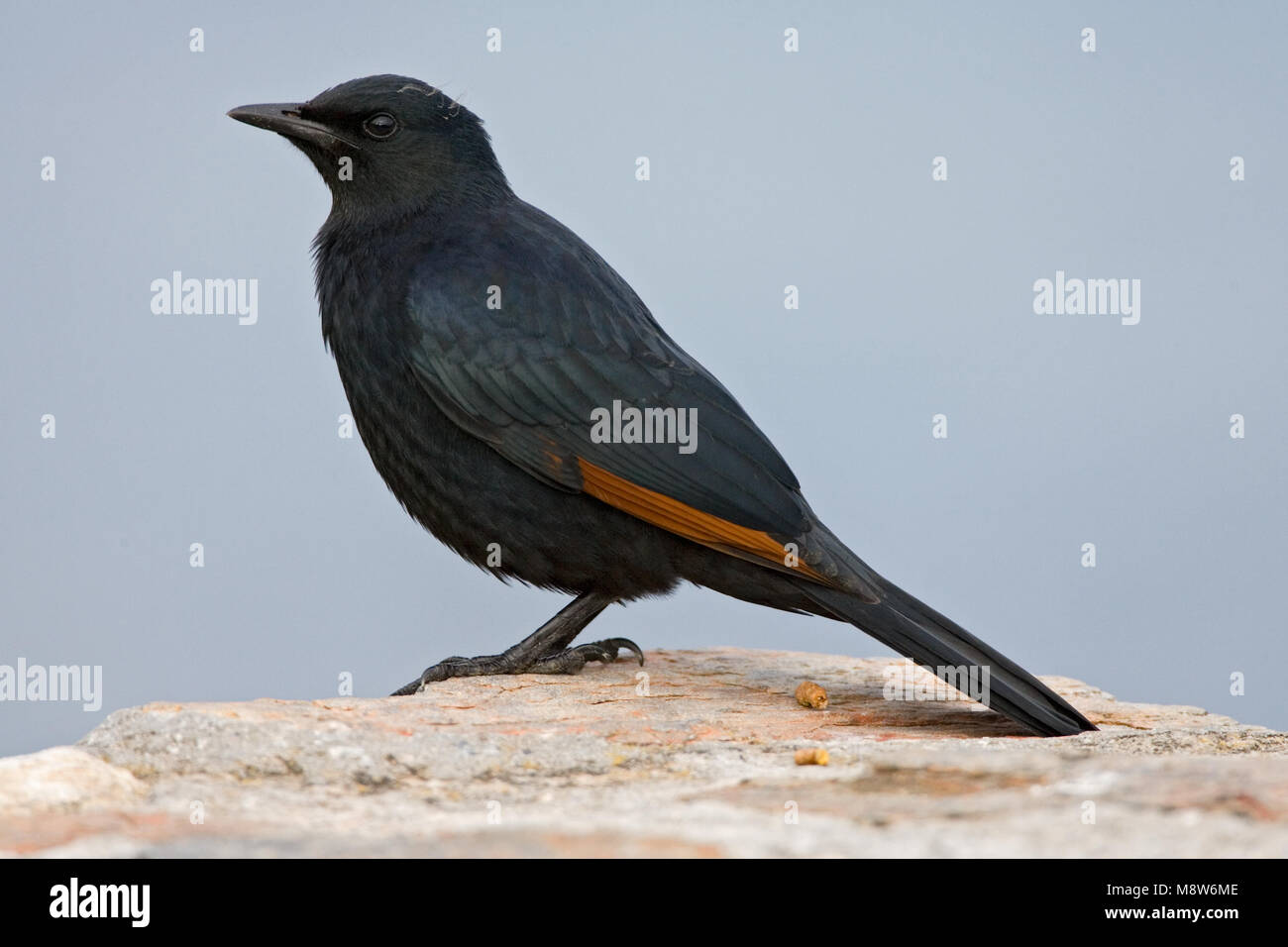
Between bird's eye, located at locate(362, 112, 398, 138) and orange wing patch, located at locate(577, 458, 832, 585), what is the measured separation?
1.44 metres

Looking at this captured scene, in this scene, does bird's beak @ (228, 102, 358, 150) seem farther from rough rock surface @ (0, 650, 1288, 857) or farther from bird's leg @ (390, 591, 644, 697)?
rough rock surface @ (0, 650, 1288, 857)

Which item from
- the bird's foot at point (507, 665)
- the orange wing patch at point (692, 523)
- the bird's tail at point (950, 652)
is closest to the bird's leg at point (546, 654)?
the bird's foot at point (507, 665)

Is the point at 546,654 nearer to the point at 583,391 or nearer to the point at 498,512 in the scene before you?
the point at 498,512

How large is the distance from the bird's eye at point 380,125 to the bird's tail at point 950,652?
2046 millimetres

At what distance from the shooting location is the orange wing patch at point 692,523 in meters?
3.94

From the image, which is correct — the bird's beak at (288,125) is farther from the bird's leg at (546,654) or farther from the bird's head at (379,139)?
the bird's leg at (546,654)

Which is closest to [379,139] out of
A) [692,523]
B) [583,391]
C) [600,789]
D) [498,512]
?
[583,391]

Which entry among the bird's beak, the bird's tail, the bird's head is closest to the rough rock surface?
the bird's tail

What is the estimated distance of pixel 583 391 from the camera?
4.16 meters

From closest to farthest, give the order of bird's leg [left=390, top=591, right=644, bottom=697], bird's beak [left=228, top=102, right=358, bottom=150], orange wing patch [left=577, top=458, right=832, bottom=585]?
orange wing patch [left=577, top=458, right=832, bottom=585], bird's leg [left=390, top=591, right=644, bottom=697], bird's beak [left=228, top=102, right=358, bottom=150]

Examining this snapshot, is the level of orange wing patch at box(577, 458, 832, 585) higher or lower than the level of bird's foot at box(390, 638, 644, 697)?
higher

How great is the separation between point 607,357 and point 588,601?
2.50 ft

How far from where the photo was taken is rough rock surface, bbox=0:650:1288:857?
2119 millimetres

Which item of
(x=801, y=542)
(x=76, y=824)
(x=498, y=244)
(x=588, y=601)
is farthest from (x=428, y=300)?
(x=76, y=824)
